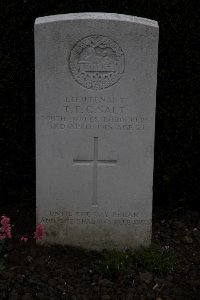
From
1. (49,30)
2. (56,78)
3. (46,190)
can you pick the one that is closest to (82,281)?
(46,190)

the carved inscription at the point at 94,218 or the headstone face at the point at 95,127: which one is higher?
the headstone face at the point at 95,127

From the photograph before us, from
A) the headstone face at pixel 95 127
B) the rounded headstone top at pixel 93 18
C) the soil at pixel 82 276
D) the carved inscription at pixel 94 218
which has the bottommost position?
the soil at pixel 82 276

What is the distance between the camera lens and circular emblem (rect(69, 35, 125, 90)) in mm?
4066

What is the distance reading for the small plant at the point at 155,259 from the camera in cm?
416

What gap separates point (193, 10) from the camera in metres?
4.84

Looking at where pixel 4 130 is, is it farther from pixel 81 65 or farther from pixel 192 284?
pixel 192 284

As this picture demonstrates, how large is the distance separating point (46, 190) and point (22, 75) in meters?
1.26

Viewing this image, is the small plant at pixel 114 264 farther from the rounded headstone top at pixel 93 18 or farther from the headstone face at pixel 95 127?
the rounded headstone top at pixel 93 18

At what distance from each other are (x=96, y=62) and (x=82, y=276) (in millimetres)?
1694

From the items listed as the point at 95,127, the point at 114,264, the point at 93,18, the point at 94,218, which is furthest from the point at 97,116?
the point at 114,264

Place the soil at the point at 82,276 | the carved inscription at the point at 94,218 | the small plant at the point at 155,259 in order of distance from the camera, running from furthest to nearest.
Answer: the carved inscription at the point at 94,218 → the small plant at the point at 155,259 → the soil at the point at 82,276

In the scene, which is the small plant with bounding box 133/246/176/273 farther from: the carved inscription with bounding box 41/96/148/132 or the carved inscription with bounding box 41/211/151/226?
the carved inscription with bounding box 41/96/148/132

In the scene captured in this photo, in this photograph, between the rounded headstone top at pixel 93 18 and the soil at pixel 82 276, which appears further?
the rounded headstone top at pixel 93 18

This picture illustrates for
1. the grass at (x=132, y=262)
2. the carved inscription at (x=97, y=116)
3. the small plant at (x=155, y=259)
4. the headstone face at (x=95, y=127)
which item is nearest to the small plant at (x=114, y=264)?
the grass at (x=132, y=262)
